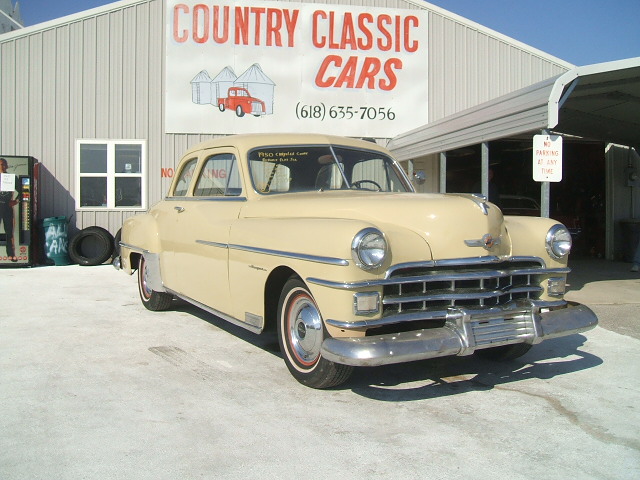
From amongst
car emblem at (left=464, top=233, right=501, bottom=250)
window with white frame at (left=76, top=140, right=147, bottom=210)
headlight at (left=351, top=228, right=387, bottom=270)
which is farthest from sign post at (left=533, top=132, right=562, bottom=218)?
window with white frame at (left=76, top=140, right=147, bottom=210)

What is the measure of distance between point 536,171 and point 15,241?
920cm

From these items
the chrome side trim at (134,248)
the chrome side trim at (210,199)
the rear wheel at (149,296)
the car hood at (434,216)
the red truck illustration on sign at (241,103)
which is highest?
the red truck illustration on sign at (241,103)

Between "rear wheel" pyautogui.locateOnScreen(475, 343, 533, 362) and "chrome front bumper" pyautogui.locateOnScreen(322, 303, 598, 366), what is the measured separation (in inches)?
23.2

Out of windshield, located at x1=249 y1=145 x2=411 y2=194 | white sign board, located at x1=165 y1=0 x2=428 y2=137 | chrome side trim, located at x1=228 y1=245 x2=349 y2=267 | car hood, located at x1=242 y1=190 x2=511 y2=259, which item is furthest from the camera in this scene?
white sign board, located at x1=165 y1=0 x2=428 y2=137

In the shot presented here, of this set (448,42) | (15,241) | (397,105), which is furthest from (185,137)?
(448,42)

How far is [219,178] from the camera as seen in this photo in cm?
521

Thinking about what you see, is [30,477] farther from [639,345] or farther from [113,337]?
[639,345]

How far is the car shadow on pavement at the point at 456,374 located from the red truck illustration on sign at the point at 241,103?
9201 mm

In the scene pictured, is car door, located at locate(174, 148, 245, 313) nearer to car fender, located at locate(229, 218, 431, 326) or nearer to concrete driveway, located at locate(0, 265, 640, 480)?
car fender, located at locate(229, 218, 431, 326)

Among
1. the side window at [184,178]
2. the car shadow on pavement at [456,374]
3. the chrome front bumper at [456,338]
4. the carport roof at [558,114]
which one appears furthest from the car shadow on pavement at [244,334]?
the carport roof at [558,114]

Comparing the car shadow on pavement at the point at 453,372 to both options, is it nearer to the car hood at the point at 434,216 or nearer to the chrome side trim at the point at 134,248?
the car hood at the point at 434,216

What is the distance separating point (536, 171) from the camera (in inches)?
263

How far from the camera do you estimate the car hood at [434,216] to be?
3.66 metres

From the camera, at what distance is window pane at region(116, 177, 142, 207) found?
12469 millimetres
